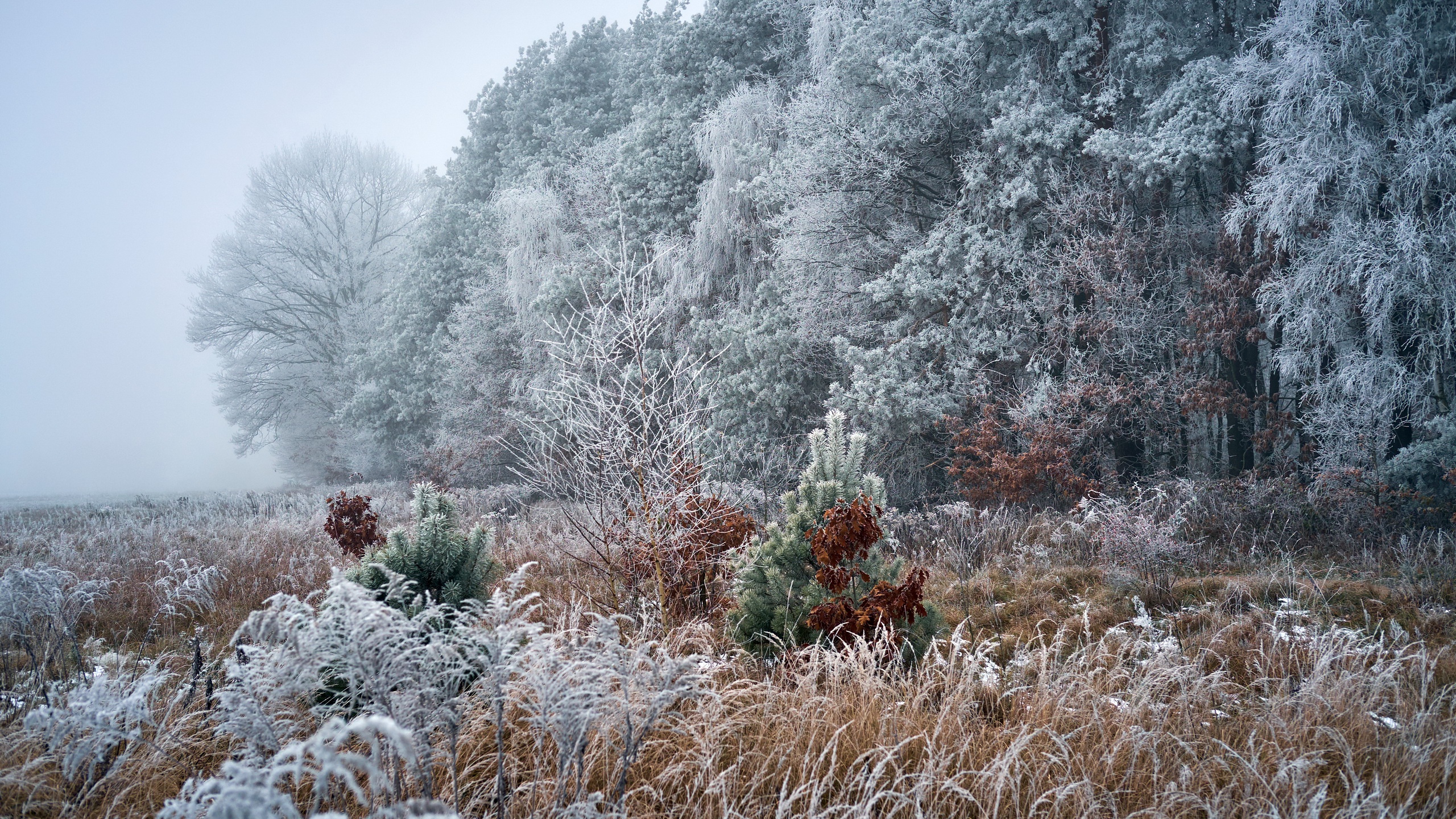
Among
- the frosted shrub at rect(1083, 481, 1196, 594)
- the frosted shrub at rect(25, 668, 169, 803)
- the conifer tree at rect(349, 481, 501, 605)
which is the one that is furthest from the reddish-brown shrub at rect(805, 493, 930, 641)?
the frosted shrub at rect(1083, 481, 1196, 594)

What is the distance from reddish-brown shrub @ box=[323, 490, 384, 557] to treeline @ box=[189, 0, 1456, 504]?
6.07 ft

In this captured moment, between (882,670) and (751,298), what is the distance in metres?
9.75

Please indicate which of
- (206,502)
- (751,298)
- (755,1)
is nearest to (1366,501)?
(751,298)

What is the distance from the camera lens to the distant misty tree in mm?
22438

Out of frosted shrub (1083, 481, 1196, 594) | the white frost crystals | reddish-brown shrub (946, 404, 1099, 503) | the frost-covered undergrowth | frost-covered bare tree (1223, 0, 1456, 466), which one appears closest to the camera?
the white frost crystals

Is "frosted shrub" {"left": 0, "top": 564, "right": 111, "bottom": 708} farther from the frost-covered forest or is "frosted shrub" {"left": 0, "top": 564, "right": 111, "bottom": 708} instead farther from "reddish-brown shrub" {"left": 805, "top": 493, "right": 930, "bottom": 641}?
"reddish-brown shrub" {"left": 805, "top": 493, "right": 930, "bottom": 641}

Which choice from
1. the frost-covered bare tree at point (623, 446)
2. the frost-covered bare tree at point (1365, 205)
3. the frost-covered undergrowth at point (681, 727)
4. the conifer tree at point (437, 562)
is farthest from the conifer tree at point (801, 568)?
the frost-covered bare tree at point (1365, 205)

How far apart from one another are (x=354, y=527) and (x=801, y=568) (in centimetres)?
439

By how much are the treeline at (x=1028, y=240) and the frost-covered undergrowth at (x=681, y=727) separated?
2066 mm

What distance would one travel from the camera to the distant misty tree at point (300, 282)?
22.4 metres

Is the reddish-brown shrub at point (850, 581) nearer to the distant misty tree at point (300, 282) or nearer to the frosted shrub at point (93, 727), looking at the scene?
the frosted shrub at point (93, 727)

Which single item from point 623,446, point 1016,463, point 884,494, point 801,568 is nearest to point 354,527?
point 623,446

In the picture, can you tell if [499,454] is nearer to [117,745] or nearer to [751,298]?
[751,298]

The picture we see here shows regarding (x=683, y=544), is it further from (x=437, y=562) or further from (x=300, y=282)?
(x=300, y=282)
